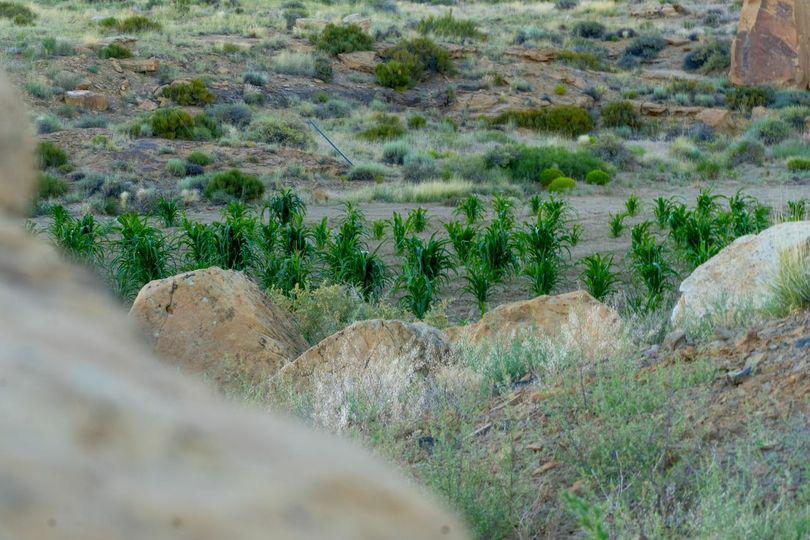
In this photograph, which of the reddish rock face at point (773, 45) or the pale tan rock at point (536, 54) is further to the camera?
the pale tan rock at point (536, 54)

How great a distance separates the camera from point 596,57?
45.3 meters

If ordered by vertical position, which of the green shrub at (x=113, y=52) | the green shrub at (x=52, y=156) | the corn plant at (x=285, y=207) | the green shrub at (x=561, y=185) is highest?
the green shrub at (x=113, y=52)

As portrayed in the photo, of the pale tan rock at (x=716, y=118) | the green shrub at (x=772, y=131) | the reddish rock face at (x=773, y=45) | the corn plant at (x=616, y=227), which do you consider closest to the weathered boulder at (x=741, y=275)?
the corn plant at (x=616, y=227)

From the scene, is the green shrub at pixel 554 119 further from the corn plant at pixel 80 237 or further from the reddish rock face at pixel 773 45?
the corn plant at pixel 80 237

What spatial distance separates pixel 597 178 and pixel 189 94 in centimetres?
1402

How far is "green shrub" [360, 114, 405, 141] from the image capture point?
99.2 ft

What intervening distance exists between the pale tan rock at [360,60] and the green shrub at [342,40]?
1.13 feet

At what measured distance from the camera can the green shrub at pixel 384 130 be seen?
30.2 meters

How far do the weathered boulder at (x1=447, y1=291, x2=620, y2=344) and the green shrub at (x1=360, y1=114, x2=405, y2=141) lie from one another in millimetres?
22190

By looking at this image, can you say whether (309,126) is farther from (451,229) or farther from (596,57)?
(596,57)

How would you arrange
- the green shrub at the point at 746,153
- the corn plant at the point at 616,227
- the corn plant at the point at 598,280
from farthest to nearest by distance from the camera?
1. the green shrub at the point at 746,153
2. the corn plant at the point at 616,227
3. the corn plant at the point at 598,280

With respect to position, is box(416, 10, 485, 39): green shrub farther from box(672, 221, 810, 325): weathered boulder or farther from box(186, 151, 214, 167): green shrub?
box(672, 221, 810, 325): weathered boulder

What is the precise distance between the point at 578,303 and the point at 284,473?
→ 7.72m

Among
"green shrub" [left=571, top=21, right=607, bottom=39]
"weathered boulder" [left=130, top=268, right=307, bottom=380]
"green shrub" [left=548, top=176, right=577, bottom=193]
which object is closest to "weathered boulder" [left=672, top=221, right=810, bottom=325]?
"weathered boulder" [left=130, top=268, right=307, bottom=380]
